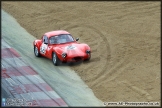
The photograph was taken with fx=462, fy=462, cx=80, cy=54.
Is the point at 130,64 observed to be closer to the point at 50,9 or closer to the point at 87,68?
the point at 87,68

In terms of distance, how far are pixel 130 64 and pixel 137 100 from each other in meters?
3.67

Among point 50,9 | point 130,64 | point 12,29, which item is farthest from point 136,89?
point 50,9

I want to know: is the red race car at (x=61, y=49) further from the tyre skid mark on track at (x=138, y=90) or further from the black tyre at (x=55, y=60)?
the tyre skid mark on track at (x=138, y=90)

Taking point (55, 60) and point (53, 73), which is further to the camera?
point (55, 60)

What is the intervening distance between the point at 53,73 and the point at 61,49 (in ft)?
4.12

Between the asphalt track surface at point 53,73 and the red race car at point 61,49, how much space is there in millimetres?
405

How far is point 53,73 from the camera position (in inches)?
802

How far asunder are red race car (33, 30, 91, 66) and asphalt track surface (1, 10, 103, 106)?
0.40 meters

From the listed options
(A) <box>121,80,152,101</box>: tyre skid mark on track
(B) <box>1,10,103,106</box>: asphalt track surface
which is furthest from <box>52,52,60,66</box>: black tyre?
(A) <box>121,80,152,101</box>: tyre skid mark on track

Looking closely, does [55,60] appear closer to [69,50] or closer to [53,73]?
[69,50]

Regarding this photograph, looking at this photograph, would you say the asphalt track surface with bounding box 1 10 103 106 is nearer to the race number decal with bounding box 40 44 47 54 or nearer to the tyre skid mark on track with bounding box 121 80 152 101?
the race number decal with bounding box 40 44 47 54

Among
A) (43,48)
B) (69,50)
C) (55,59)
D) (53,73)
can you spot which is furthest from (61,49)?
(43,48)

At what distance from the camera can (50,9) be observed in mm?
30484

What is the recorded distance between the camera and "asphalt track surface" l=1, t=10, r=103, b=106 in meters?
17.6
